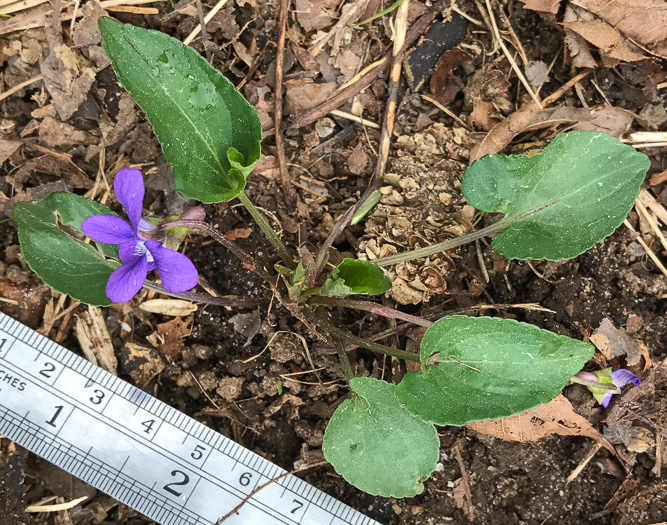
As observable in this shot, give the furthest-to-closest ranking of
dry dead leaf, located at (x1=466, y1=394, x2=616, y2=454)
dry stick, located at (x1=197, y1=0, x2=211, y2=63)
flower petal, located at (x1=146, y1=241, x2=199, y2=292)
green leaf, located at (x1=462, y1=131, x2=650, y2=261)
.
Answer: dry stick, located at (x1=197, y1=0, x2=211, y2=63) < dry dead leaf, located at (x1=466, y1=394, x2=616, y2=454) < green leaf, located at (x1=462, y1=131, x2=650, y2=261) < flower petal, located at (x1=146, y1=241, x2=199, y2=292)

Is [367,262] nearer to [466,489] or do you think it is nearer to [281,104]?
[281,104]

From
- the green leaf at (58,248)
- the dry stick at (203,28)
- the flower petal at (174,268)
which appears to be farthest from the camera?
the dry stick at (203,28)

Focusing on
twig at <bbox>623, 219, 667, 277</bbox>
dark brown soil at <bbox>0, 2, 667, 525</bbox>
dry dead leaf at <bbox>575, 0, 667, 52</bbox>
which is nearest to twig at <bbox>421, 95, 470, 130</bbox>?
dark brown soil at <bbox>0, 2, 667, 525</bbox>

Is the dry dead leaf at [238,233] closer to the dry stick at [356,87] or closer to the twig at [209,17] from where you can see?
the dry stick at [356,87]

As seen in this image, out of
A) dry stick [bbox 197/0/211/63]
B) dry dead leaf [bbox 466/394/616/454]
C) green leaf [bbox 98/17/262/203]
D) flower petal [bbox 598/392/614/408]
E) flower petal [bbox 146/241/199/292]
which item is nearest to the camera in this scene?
flower petal [bbox 146/241/199/292]

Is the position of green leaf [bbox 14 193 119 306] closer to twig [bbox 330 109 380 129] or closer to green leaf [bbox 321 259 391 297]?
green leaf [bbox 321 259 391 297]

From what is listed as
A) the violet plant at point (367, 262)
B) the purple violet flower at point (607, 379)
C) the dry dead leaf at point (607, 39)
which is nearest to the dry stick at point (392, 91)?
the violet plant at point (367, 262)

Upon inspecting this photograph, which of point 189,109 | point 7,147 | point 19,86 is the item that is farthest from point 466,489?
point 19,86
